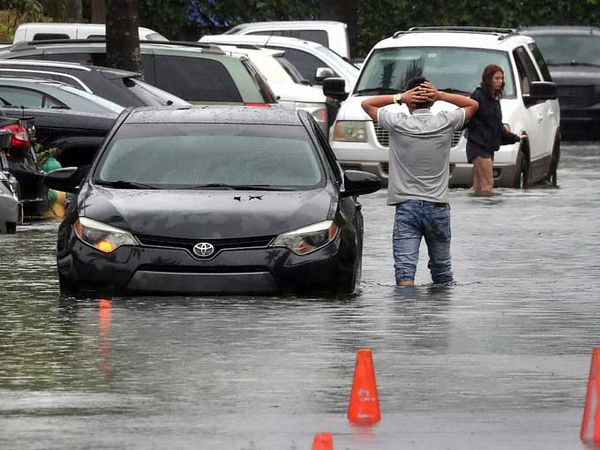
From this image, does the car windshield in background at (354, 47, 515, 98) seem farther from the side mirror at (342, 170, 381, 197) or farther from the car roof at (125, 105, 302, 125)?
the side mirror at (342, 170, 381, 197)

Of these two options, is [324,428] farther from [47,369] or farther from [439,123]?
[439,123]

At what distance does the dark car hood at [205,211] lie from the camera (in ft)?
46.1

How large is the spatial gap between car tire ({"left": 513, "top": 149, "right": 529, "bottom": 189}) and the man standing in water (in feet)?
37.8

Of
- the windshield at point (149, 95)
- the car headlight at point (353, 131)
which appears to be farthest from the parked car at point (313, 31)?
the windshield at point (149, 95)

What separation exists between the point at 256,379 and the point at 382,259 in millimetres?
7359

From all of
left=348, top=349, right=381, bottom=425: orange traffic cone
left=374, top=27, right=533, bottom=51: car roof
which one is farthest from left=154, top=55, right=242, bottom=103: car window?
left=348, top=349, right=381, bottom=425: orange traffic cone

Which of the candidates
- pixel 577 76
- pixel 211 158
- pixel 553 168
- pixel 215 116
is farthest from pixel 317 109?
pixel 211 158

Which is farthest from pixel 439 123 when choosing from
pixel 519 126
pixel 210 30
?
pixel 210 30

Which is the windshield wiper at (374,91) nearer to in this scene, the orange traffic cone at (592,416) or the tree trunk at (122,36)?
the tree trunk at (122,36)

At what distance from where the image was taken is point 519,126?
27.2 m

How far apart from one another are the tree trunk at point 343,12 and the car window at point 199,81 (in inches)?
930

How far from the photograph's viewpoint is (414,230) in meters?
15.6

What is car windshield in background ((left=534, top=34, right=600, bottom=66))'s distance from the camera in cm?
4012

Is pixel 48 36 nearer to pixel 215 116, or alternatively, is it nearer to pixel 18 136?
pixel 18 136
